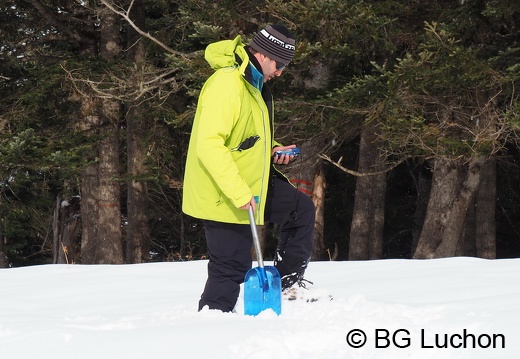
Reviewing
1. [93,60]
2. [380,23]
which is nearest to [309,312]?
[380,23]

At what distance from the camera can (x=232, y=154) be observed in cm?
500

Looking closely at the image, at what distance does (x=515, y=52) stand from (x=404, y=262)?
15.2 ft

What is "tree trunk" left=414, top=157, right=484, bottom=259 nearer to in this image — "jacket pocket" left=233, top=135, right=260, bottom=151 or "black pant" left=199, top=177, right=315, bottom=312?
"black pant" left=199, top=177, right=315, bottom=312

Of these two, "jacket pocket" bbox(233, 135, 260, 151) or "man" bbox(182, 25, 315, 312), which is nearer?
"man" bbox(182, 25, 315, 312)

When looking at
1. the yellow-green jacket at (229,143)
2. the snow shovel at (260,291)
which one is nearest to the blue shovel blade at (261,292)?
the snow shovel at (260,291)

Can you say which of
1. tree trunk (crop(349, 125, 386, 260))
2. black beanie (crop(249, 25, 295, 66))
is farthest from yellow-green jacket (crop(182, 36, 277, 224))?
tree trunk (crop(349, 125, 386, 260))

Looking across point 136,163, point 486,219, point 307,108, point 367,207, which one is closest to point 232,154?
point 307,108

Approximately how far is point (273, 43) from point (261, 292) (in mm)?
1456

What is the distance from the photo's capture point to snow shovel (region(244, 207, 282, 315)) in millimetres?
4992

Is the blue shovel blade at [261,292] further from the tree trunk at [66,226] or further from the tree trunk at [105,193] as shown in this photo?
the tree trunk at [66,226]

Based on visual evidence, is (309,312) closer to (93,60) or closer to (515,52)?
(515,52)

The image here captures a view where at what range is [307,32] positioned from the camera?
39.2ft

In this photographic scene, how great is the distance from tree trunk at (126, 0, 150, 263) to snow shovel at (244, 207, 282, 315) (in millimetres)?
9323

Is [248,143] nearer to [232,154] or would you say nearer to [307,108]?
[232,154]
